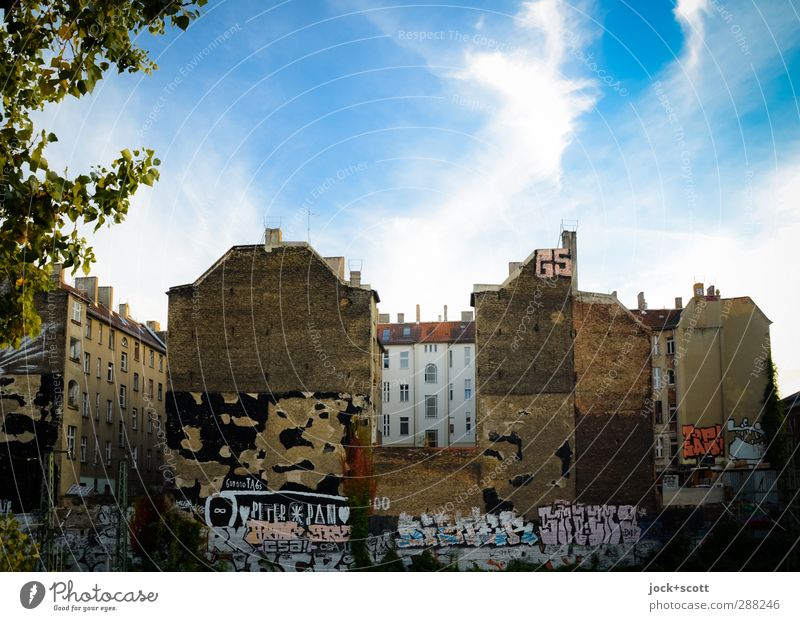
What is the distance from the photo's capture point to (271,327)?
32094 millimetres

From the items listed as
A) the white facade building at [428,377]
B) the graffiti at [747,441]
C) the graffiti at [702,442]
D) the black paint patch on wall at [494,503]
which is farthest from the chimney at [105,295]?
the graffiti at [747,441]

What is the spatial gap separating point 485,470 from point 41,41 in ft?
79.9

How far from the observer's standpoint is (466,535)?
1185 inches

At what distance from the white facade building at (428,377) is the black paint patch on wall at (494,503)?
2668 cm

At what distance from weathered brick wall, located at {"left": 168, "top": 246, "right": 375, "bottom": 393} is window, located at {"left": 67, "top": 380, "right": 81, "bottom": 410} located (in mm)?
5176

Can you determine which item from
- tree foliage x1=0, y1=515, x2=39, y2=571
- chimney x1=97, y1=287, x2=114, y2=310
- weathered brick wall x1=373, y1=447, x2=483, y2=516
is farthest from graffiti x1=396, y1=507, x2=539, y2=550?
chimney x1=97, y1=287, x2=114, y2=310

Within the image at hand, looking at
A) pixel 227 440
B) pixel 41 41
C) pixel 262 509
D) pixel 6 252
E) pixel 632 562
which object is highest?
pixel 41 41

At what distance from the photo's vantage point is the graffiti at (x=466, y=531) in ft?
98.3

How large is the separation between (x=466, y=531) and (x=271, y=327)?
437 inches

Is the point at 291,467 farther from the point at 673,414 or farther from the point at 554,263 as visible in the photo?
the point at 673,414

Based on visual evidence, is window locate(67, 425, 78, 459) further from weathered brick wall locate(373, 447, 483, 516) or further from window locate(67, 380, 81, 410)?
weathered brick wall locate(373, 447, 483, 516)
